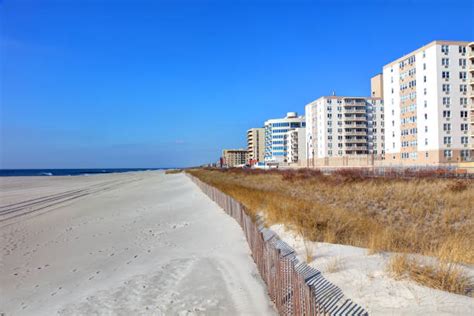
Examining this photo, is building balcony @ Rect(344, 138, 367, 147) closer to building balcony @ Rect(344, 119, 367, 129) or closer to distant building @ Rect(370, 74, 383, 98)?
building balcony @ Rect(344, 119, 367, 129)

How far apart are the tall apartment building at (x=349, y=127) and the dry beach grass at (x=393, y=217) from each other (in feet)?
252

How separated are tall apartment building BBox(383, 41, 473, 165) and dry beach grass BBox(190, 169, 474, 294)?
45186 millimetres

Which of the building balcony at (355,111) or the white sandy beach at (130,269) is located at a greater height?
the building balcony at (355,111)

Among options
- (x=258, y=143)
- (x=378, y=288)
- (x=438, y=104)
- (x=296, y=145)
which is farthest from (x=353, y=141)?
(x=378, y=288)

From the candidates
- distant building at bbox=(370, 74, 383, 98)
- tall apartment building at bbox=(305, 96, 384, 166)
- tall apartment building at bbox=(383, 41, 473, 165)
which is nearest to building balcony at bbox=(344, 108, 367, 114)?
tall apartment building at bbox=(305, 96, 384, 166)

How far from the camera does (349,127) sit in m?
101

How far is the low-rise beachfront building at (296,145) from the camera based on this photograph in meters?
122

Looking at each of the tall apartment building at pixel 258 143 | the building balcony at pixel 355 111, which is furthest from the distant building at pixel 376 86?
the tall apartment building at pixel 258 143

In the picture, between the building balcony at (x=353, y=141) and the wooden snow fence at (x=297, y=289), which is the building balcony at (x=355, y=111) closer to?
the building balcony at (x=353, y=141)

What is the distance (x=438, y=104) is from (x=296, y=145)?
64.9 meters

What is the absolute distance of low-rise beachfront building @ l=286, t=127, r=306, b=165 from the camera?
4796 inches

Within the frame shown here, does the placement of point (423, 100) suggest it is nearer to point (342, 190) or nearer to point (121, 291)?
point (342, 190)

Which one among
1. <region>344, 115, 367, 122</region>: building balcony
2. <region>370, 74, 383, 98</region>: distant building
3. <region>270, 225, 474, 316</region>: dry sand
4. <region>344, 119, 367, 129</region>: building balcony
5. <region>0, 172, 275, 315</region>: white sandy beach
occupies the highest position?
<region>370, 74, 383, 98</region>: distant building

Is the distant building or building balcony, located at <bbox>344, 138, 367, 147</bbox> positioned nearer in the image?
building balcony, located at <bbox>344, 138, 367, 147</bbox>
